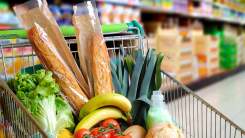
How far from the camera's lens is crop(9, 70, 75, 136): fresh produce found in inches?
38.9

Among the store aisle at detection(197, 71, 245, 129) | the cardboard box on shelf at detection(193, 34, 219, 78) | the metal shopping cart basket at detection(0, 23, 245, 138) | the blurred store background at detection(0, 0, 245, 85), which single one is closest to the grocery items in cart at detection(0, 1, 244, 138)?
the metal shopping cart basket at detection(0, 23, 245, 138)

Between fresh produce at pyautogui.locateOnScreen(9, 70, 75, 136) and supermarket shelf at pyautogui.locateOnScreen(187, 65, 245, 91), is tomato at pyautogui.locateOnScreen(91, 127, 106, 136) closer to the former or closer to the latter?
fresh produce at pyautogui.locateOnScreen(9, 70, 75, 136)

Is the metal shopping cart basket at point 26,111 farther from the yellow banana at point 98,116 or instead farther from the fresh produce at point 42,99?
the yellow banana at point 98,116

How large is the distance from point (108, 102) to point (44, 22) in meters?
0.33

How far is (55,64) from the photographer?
116 cm

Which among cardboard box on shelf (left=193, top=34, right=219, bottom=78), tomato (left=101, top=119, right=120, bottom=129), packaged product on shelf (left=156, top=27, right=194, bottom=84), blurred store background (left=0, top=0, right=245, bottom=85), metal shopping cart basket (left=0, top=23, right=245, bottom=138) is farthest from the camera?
cardboard box on shelf (left=193, top=34, right=219, bottom=78)

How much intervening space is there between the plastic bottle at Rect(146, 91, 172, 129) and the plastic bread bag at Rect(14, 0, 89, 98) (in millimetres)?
236

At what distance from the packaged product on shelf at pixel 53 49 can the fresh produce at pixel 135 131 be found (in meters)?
0.17

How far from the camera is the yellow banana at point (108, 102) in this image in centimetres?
110

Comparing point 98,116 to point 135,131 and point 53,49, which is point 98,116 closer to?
point 135,131

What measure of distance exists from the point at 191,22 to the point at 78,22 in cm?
559

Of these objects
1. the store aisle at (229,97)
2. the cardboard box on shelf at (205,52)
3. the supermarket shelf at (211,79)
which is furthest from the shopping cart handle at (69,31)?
the cardboard box on shelf at (205,52)

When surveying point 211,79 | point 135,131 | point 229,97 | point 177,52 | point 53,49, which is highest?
point 53,49

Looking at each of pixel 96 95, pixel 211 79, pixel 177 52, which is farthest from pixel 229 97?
pixel 96 95
